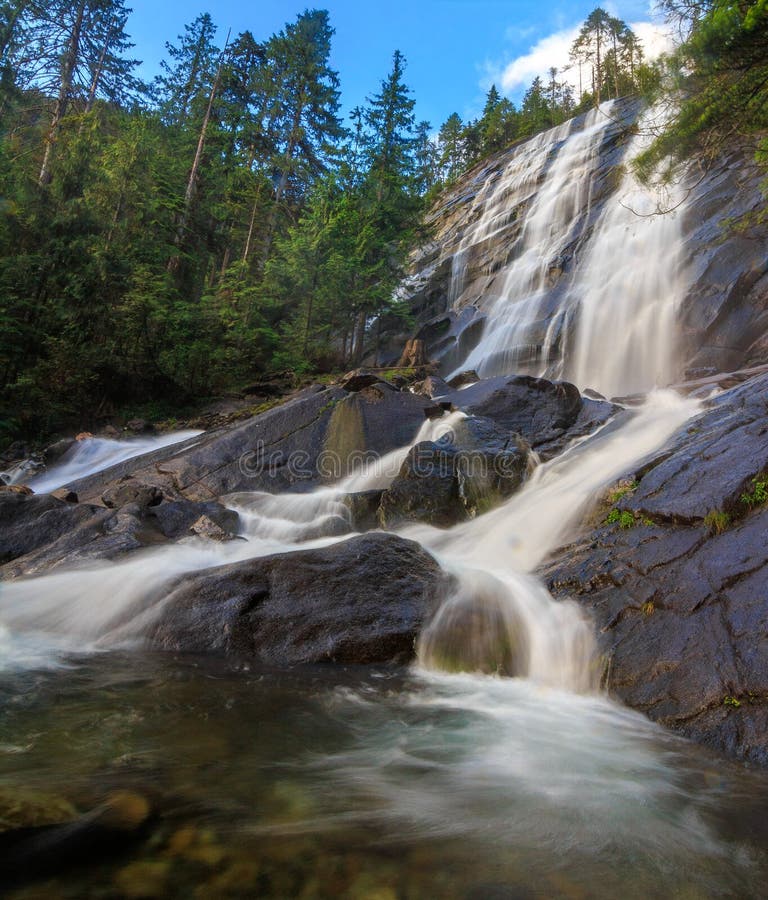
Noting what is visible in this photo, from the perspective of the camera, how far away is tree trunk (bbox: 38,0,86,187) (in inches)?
708

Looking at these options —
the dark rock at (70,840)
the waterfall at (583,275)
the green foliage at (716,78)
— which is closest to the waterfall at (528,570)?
the dark rock at (70,840)

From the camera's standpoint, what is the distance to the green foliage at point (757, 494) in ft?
14.8

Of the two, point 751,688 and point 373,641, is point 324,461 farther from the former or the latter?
point 751,688

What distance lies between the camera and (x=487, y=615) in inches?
191

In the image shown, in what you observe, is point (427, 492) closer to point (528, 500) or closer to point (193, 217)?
point (528, 500)

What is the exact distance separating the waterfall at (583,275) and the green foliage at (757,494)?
9.06 m

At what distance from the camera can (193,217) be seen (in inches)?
916

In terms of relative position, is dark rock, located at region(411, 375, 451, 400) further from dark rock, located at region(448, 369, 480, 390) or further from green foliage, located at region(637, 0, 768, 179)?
green foliage, located at region(637, 0, 768, 179)

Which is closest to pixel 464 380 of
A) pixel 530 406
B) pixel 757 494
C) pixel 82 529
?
pixel 530 406

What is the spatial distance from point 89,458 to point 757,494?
1418 cm

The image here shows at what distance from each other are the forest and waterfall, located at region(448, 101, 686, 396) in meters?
4.35

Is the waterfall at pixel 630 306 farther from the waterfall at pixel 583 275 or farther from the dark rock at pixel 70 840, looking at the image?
the dark rock at pixel 70 840

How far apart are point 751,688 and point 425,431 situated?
7786 millimetres

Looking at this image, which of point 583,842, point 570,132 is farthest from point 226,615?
point 570,132
